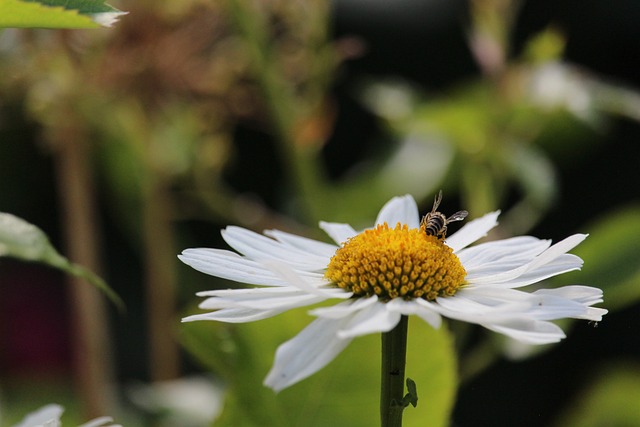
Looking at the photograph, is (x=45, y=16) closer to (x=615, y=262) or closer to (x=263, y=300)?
(x=263, y=300)

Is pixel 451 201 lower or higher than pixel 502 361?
higher

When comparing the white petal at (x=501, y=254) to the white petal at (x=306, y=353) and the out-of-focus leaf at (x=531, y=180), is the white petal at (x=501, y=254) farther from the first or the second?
the out-of-focus leaf at (x=531, y=180)

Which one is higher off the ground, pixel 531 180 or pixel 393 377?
pixel 531 180

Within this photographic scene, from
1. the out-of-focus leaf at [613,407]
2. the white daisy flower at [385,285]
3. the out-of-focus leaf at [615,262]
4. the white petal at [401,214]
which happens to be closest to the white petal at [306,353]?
the white daisy flower at [385,285]

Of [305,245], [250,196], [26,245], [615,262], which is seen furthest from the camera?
[250,196]

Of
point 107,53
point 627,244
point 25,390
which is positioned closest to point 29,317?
point 25,390

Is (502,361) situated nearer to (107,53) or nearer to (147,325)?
(147,325)

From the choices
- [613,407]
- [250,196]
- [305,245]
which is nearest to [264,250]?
[305,245]
